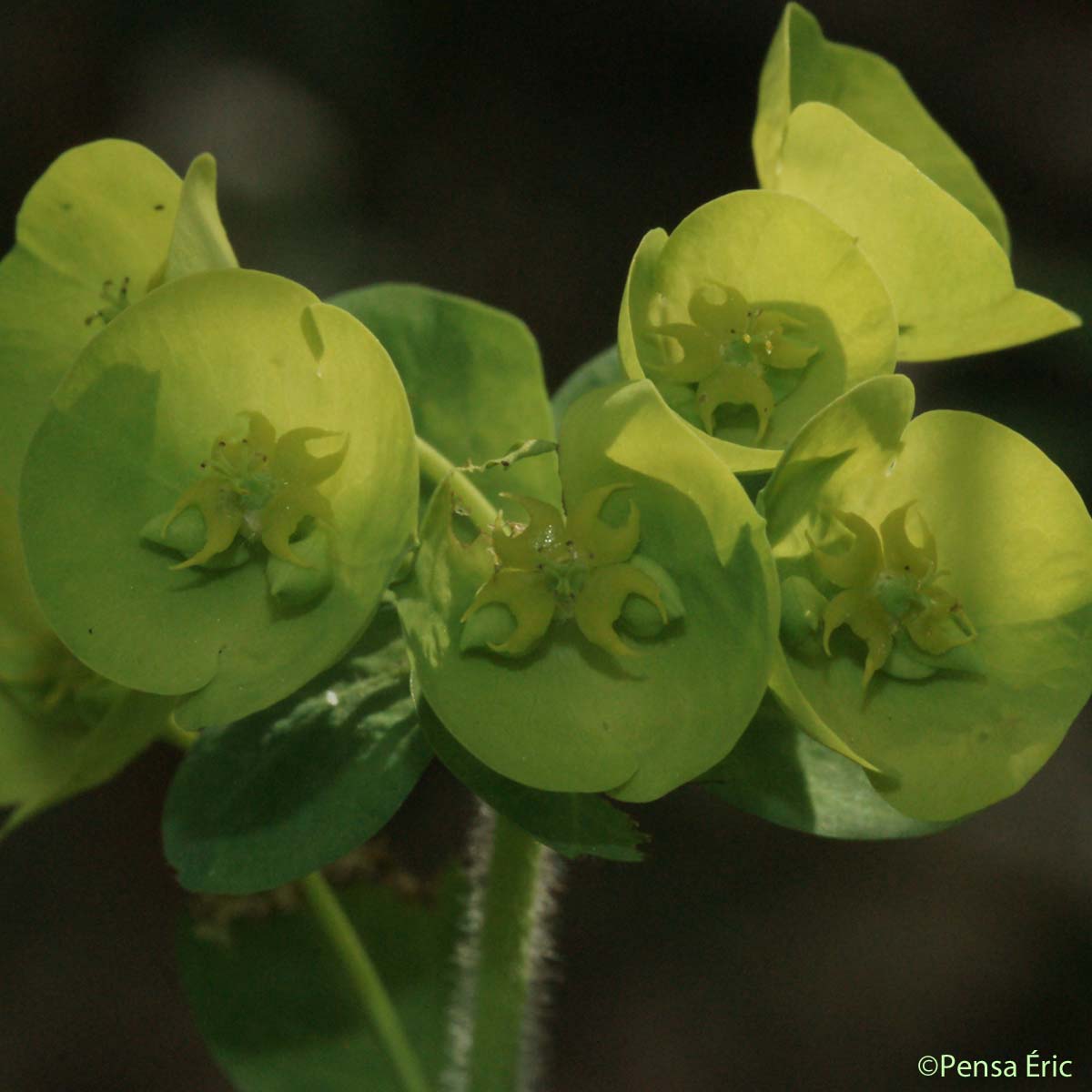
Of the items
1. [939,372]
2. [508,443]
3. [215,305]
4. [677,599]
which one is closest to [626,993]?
[939,372]

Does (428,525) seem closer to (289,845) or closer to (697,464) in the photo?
(697,464)

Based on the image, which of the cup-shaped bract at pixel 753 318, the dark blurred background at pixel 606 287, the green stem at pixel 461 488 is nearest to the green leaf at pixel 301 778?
the green stem at pixel 461 488

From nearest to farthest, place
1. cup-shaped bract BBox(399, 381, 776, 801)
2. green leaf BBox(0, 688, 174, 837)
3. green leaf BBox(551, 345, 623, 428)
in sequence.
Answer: cup-shaped bract BBox(399, 381, 776, 801), green leaf BBox(0, 688, 174, 837), green leaf BBox(551, 345, 623, 428)

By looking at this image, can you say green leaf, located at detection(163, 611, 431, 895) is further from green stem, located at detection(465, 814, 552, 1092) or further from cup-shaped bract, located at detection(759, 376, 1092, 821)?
cup-shaped bract, located at detection(759, 376, 1092, 821)

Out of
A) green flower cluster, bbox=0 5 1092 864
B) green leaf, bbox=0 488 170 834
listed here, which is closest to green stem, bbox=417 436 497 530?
green flower cluster, bbox=0 5 1092 864

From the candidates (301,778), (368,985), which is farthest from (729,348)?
(368,985)

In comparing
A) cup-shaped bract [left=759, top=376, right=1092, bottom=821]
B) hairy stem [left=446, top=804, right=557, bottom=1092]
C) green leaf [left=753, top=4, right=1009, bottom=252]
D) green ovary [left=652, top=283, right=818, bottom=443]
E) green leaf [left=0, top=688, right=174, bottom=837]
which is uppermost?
green leaf [left=753, top=4, right=1009, bottom=252]

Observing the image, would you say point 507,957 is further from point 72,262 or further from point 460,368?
point 72,262
